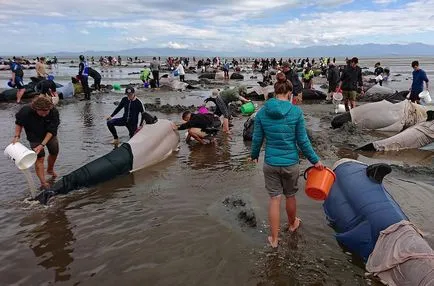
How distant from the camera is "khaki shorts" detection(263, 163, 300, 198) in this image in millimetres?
4555

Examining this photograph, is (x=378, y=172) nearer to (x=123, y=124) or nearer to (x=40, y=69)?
(x=123, y=124)

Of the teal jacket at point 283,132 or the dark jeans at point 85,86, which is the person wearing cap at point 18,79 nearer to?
the dark jeans at point 85,86

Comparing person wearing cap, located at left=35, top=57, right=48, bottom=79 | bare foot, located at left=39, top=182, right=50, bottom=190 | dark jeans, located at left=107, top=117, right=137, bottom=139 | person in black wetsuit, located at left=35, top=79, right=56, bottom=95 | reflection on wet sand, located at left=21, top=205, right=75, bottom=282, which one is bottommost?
reflection on wet sand, located at left=21, top=205, right=75, bottom=282

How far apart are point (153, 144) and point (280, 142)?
13.5 feet

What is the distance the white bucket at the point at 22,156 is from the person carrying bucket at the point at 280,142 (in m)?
3.29

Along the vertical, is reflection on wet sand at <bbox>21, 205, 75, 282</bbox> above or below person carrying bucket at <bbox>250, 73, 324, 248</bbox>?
below

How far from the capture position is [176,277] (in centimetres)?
402

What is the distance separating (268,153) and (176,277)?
65.7 inches

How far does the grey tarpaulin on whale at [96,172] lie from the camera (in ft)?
20.5

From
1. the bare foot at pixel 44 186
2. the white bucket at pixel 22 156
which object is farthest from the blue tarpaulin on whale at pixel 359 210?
the bare foot at pixel 44 186

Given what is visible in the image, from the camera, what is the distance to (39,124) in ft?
21.1

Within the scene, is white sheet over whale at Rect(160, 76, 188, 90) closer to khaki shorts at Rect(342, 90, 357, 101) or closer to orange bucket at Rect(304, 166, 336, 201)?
khaki shorts at Rect(342, 90, 357, 101)

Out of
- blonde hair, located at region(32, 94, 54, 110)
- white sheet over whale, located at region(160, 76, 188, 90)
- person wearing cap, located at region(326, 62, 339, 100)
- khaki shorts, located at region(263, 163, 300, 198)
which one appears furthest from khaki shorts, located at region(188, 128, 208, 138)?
white sheet over whale, located at region(160, 76, 188, 90)

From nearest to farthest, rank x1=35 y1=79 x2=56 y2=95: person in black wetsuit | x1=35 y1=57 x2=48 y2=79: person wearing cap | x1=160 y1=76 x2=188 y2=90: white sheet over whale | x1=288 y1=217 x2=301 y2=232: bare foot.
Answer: x1=288 y1=217 x2=301 y2=232: bare foot
x1=35 y1=79 x2=56 y2=95: person in black wetsuit
x1=35 y1=57 x2=48 y2=79: person wearing cap
x1=160 y1=76 x2=188 y2=90: white sheet over whale
